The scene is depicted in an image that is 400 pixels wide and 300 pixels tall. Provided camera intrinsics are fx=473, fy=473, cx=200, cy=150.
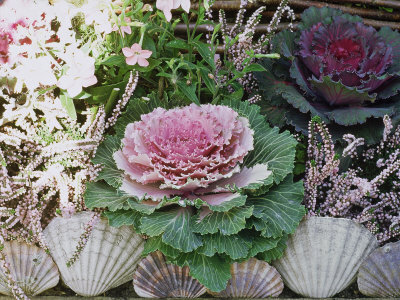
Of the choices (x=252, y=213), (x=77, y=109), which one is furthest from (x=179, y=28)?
(x=252, y=213)

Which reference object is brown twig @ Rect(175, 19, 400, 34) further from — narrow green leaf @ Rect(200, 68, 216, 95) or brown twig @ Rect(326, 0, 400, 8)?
narrow green leaf @ Rect(200, 68, 216, 95)

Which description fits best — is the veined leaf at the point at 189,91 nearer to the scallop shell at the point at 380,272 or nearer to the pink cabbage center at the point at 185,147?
the pink cabbage center at the point at 185,147

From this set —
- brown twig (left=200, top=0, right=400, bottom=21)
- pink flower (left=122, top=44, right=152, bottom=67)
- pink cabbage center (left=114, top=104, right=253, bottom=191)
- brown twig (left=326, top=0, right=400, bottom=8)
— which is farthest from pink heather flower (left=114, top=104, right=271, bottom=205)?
brown twig (left=326, top=0, right=400, bottom=8)

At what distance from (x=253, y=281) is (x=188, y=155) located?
33 cm

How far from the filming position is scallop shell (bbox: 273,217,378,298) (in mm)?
1068

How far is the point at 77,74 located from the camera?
106 centimetres

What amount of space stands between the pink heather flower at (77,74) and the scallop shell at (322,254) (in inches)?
23.1

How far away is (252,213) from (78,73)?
493 mm

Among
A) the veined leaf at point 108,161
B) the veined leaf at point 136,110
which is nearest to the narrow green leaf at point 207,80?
the veined leaf at point 136,110

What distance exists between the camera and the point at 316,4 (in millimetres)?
1322

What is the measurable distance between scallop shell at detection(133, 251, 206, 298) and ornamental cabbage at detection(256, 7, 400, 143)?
45 cm

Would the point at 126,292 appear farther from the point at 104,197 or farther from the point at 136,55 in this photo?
the point at 136,55

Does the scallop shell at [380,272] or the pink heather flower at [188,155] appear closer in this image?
the pink heather flower at [188,155]

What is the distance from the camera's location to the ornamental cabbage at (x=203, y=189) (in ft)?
3.11
